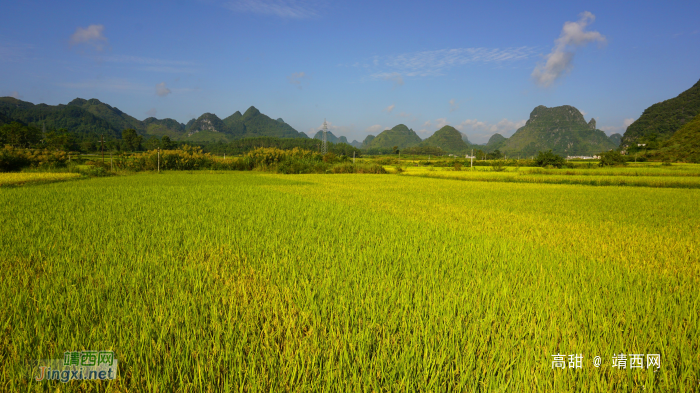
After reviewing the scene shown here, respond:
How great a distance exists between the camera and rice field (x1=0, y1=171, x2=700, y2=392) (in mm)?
1360

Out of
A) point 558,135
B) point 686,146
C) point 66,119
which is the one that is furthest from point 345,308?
point 558,135

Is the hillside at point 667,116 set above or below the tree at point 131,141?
above

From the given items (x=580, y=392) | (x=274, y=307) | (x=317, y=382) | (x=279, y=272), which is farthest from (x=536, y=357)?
(x=279, y=272)

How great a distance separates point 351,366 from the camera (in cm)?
141

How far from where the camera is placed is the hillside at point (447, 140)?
16025cm

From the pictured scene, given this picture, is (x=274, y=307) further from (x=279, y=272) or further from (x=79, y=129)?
(x=79, y=129)

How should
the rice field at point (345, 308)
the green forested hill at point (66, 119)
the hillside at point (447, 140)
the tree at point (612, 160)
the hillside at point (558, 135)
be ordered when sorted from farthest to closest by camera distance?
the hillside at point (447, 140) < the hillside at point (558, 135) < the green forested hill at point (66, 119) < the tree at point (612, 160) < the rice field at point (345, 308)

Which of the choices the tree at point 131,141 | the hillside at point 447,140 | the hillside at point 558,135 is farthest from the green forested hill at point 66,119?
the hillside at point 558,135

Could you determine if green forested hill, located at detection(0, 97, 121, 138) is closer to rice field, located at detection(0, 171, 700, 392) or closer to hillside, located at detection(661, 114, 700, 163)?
rice field, located at detection(0, 171, 700, 392)

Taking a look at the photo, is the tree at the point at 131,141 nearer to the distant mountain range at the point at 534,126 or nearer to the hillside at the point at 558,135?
the distant mountain range at the point at 534,126

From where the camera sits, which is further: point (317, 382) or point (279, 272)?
point (279, 272)

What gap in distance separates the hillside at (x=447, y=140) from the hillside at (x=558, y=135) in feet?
72.5

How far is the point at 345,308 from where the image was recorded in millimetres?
1956

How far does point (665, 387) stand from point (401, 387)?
1213 millimetres
